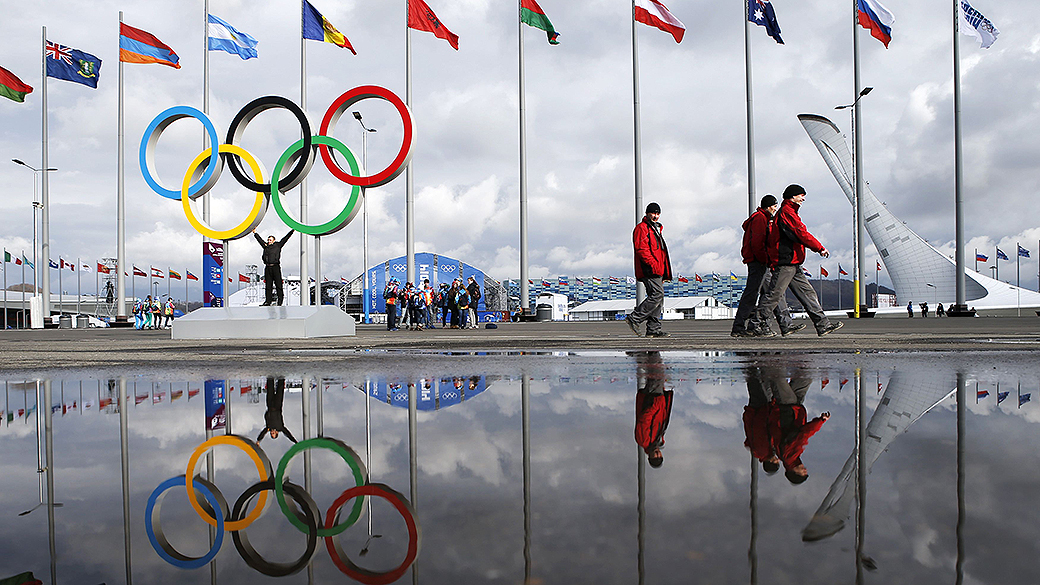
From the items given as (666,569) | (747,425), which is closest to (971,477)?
(747,425)

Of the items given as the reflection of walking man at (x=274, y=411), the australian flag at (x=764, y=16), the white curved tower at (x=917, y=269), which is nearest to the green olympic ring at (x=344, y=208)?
the reflection of walking man at (x=274, y=411)

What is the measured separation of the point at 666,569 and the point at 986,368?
4.12m

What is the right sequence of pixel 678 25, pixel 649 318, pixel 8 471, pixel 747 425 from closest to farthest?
pixel 8 471
pixel 747 425
pixel 649 318
pixel 678 25

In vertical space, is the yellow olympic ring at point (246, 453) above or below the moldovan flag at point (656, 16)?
below

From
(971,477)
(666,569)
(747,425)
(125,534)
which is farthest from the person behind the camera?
(747,425)

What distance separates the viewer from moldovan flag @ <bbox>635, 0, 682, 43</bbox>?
23.0 metres

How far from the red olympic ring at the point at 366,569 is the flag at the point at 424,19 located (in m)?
24.6

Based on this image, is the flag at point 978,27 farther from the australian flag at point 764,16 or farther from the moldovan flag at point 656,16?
the moldovan flag at point 656,16

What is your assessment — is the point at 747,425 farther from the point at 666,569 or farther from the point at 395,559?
the point at 395,559

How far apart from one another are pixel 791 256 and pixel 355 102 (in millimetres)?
9076

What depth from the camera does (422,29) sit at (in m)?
24.2

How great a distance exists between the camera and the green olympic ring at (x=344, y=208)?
44.5 ft

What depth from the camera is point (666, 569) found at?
113cm

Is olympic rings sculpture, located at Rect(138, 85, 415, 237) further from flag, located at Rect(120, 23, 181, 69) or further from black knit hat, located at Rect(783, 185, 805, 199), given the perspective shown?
flag, located at Rect(120, 23, 181, 69)
